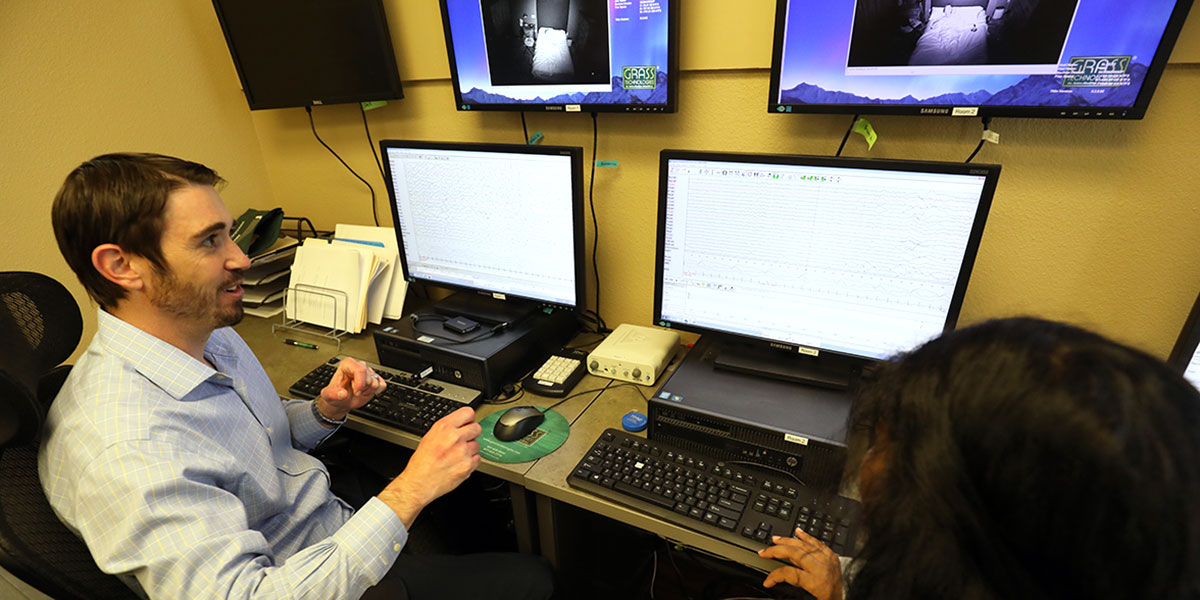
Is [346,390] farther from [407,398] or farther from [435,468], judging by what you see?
[435,468]

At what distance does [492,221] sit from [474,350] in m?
0.32

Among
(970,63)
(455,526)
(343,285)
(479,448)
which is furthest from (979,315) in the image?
(343,285)

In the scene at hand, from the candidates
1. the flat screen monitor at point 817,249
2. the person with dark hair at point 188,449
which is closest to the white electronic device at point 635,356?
the flat screen monitor at point 817,249

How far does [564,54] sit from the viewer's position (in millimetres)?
1281

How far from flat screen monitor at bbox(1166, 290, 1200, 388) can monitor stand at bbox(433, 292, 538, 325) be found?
1245 mm

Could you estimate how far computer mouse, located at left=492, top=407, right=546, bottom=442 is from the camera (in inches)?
44.2

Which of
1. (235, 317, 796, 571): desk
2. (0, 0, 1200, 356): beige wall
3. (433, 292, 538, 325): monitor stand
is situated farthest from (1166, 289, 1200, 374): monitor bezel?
(433, 292, 538, 325): monitor stand

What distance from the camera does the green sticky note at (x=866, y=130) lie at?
1.11 meters

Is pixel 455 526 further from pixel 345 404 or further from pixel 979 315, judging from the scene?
pixel 979 315

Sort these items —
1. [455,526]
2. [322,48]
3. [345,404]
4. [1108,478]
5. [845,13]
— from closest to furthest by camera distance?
[1108,478] < [845,13] < [345,404] < [455,526] < [322,48]

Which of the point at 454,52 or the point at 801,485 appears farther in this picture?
the point at 454,52

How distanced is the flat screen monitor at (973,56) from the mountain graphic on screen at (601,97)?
0.24m

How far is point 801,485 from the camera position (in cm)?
97

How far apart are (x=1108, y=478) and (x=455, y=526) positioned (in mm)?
1298
